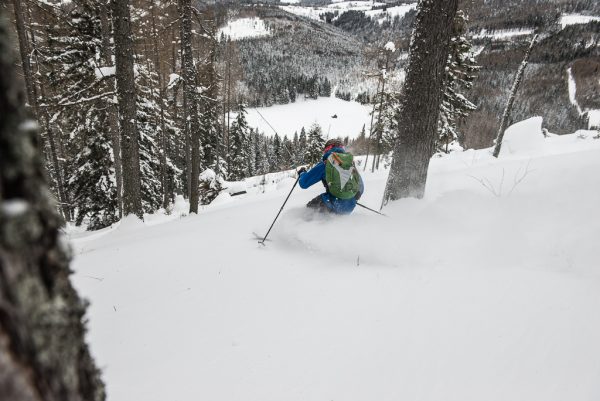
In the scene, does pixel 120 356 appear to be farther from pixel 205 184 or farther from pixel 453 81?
pixel 453 81

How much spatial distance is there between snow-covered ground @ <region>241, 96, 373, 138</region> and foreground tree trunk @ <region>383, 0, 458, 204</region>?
294ft

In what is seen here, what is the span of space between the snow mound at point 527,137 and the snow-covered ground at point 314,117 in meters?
82.4

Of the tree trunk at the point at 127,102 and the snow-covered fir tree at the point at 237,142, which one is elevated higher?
the tree trunk at the point at 127,102

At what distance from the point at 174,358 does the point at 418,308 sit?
190 centimetres

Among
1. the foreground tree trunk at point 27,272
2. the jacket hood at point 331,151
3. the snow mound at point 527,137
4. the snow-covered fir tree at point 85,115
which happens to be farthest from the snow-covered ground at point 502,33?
the foreground tree trunk at point 27,272

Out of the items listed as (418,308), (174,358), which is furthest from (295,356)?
(418,308)

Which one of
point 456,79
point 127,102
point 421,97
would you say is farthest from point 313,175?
point 456,79

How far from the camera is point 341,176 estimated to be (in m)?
4.42

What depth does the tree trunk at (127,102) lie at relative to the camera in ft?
20.6

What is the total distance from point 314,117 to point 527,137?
104908mm

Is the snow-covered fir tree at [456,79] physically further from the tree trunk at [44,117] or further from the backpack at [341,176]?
the tree trunk at [44,117]

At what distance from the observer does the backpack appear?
4.36m

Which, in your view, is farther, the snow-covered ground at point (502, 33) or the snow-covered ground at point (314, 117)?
the snow-covered ground at point (502, 33)

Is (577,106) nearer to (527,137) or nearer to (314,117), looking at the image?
(314,117)
